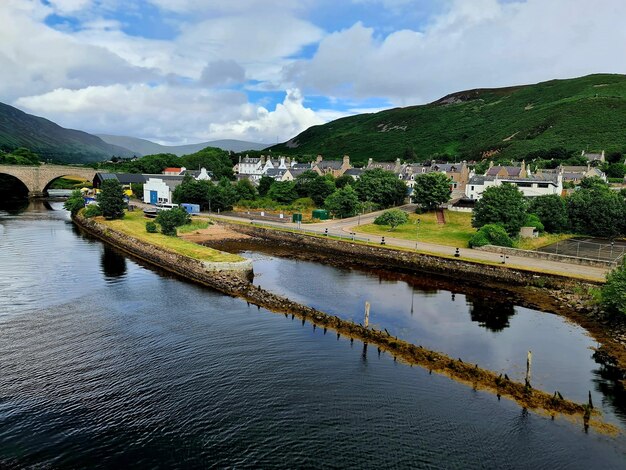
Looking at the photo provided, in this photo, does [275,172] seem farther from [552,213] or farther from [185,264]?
[185,264]

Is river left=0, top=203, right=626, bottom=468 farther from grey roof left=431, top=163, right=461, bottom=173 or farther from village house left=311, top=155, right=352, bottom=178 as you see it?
village house left=311, top=155, right=352, bottom=178

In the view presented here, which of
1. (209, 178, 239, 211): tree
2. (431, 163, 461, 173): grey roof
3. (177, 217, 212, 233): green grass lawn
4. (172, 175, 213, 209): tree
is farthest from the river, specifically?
(431, 163, 461, 173): grey roof

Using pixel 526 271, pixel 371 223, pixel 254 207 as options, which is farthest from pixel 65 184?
pixel 526 271

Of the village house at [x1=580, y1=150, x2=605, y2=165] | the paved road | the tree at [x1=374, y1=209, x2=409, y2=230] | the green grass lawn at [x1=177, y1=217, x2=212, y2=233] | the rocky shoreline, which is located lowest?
the rocky shoreline

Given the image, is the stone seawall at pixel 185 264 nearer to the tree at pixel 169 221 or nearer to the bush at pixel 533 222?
the tree at pixel 169 221

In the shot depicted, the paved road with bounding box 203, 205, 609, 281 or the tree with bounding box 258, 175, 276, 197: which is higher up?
the tree with bounding box 258, 175, 276, 197

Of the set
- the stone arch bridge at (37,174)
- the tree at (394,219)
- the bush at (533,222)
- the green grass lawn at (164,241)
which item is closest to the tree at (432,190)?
the tree at (394,219)
